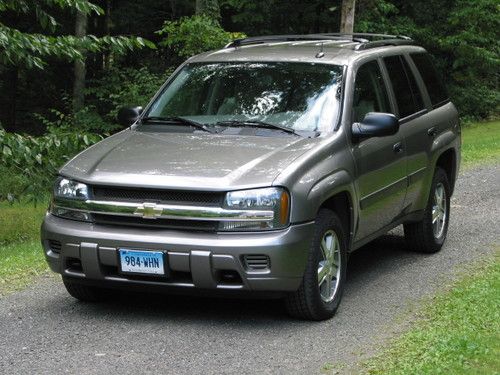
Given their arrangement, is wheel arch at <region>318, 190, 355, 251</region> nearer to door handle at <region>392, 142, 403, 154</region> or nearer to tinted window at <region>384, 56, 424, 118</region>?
door handle at <region>392, 142, 403, 154</region>

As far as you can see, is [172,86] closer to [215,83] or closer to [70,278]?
[215,83]

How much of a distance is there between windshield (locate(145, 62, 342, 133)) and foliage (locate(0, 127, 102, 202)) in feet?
8.44

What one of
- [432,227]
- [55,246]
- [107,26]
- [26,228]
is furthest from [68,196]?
[107,26]

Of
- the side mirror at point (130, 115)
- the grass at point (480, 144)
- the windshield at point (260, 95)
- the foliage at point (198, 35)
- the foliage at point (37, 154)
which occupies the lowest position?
Result: the grass at point (480, 144)

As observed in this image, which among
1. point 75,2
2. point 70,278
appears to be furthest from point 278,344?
point 75,2

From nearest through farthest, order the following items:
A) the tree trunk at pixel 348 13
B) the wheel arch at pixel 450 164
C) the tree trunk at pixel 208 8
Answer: the wheel arch at pixel 450 164
the tree trunk at pixel 348 13
the tree trunk at pixel 208 8

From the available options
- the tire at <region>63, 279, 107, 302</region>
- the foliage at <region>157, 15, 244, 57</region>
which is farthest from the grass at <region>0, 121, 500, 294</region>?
the foliage at <region>157, 15, 244, 57</region>

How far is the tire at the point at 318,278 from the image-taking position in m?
6.44

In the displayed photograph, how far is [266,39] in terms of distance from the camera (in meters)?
Answer: 8.85

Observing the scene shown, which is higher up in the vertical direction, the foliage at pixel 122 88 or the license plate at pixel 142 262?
the license plate at pixel 142 262

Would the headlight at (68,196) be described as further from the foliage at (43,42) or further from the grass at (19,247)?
the foliage at (43,42)

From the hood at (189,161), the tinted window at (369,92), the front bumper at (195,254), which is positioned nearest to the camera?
the front bumper at (195,254)

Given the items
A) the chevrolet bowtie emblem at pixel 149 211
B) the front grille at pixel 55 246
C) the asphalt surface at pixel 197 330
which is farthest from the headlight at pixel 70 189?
the asphalt surface at pixel 197 330

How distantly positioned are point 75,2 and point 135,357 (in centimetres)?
586
